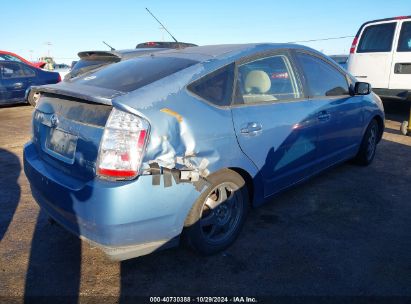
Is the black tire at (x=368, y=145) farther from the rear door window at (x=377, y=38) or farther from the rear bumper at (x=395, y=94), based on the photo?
the rear door window at (x=377, y=38)

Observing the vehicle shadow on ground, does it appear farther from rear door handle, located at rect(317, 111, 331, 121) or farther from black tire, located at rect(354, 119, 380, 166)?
black tire, located at rect(354, 119, 380, 166)

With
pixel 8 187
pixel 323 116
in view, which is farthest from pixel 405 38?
pixel 8 187

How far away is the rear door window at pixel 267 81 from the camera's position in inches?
A: 114

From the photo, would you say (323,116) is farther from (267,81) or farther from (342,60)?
(342,60)

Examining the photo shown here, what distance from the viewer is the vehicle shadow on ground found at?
3510 millimetres

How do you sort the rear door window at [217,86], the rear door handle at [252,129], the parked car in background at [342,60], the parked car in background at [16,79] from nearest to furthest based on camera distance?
1. the rear door window at [217,86]
2. the rear door handle at [252,129]
3. the parked car in background at [342,60]
4. the parked car in background at [16,79]

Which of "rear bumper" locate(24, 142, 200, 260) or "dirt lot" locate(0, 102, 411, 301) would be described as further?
"dirt lot" locate(0, 102, 411, 301)

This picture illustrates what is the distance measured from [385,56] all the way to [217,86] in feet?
20.2

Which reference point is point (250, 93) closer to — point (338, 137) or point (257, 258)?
point (257, 258)

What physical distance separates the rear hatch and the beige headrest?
1.20 metres

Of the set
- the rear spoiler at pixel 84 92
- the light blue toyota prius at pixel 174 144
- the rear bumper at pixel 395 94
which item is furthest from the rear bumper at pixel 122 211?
the rear bumper at pixel 395 94

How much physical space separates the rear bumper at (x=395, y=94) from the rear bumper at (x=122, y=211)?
6320 millimetres

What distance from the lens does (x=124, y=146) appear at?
219 centimetres

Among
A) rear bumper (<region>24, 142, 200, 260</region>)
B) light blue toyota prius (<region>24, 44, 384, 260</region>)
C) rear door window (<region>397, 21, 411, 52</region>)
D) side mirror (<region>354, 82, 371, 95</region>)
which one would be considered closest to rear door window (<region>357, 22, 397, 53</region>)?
rear door window (<region>397, 21, 411, 52</region>)
